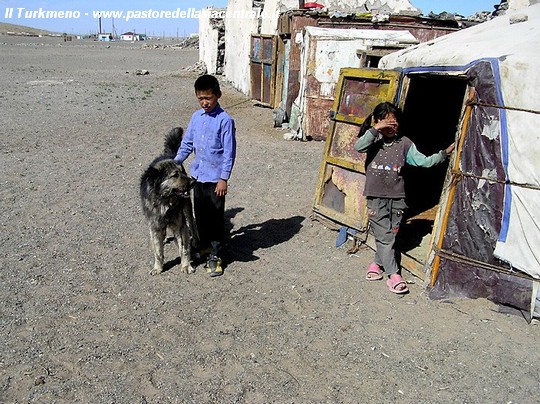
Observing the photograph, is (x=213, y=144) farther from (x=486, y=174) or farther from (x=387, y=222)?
(x=486, y=174)

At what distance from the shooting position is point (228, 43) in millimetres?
19844

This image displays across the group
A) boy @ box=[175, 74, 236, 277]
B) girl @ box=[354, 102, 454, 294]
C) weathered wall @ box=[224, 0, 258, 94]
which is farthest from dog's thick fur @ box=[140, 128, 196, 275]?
weathered wall @ box=[224, 0, 258, 94]

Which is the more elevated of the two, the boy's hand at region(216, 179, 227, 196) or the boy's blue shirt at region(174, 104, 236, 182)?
the boy's blue shirt at region(174, 104, 236, 182)

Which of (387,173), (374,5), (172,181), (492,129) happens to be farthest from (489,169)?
(374,5)

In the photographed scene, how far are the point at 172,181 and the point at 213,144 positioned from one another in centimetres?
51

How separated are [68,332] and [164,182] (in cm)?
144

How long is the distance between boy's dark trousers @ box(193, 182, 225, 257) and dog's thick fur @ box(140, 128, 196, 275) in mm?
99

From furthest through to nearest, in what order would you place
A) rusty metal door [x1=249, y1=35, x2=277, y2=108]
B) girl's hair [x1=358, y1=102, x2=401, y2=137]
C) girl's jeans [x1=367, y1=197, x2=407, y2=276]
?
rusty metal door [x1=249, y1=35, x2=277, y2=108], girl's jeans [x1=367, y1=197, x2=407, y2=276], girl's hair [x1=358, y1=102, x2=401, y2=137]

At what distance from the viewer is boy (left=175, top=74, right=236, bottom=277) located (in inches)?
168

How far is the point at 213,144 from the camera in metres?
4.34

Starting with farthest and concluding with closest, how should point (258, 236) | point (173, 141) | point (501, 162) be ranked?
1. point (258, 236)
2. point (173, 141)
3. point (501, 162)

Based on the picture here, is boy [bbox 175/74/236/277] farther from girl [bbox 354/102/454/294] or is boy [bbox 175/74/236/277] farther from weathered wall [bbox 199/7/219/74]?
weathered wall [bbox 199/7/219/74]

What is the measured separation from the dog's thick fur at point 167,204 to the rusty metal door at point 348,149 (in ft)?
5.97

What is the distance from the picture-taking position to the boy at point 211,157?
4.27 meters
